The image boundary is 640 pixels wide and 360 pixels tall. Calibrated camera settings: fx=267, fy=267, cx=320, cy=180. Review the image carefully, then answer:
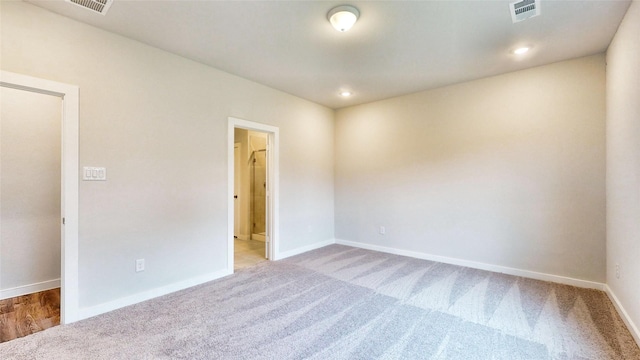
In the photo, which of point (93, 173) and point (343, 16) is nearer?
point (343, 16)

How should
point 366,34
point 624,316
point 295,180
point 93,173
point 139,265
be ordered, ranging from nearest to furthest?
point 624,316
point 93,173
point 366,34
point 139,265
point 295,180

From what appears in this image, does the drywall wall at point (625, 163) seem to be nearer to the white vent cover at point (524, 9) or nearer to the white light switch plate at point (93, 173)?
the white vent cover at point (524, 9)

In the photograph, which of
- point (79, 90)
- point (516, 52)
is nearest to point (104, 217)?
point (79, 90)

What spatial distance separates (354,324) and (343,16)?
8.46 feet

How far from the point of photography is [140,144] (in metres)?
2.73

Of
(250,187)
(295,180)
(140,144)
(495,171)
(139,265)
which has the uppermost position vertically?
(140,144)

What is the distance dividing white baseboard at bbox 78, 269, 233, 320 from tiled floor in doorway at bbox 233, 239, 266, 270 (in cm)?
47

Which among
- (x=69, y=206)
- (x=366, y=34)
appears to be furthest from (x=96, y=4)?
(x=366, y=34)

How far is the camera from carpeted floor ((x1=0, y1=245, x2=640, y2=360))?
6.27ft

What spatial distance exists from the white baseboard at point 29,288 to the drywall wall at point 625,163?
5.60 meters

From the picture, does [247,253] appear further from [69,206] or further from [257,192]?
[69,206]

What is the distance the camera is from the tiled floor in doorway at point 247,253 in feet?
13.0

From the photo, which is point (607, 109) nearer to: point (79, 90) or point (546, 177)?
point (546, 177)

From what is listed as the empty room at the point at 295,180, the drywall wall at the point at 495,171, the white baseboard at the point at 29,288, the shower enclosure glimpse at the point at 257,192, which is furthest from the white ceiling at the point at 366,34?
the white baseboard at the point at 29,288
